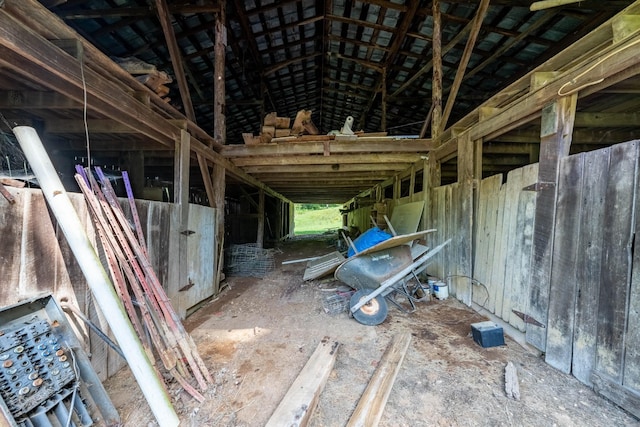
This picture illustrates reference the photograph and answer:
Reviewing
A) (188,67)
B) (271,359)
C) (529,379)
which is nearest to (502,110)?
(529,379)

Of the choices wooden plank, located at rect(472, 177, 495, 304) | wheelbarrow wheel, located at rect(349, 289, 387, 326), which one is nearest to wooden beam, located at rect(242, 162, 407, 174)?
wooden plank, located at rect(472, 177, 495, 304)

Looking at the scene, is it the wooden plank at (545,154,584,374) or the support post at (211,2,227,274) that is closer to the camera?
the wooden plank at (545,154,584,374)

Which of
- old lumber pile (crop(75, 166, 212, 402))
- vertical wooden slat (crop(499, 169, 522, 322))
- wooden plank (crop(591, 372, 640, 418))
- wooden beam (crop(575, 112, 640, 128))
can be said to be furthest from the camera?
wooden beam (crop(575, 112, 640, 128))

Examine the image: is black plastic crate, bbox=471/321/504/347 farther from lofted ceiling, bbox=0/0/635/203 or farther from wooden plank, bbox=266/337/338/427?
lofted ceiling, bbox=0/0/635/203

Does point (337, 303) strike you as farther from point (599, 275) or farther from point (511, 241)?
point (599, 275)

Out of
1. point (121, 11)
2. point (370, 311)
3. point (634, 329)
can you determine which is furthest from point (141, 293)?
point (121, 11)

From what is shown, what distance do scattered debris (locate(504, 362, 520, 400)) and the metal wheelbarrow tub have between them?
1.35 metres

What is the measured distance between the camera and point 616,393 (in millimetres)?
1841

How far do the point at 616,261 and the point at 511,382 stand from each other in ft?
3.85

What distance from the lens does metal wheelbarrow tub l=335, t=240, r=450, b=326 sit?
337 centimetres

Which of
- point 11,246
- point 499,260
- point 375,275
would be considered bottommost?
point 375,275

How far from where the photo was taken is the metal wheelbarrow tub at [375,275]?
3.37 metres

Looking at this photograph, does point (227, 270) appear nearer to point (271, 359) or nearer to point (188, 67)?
point (271, 359)

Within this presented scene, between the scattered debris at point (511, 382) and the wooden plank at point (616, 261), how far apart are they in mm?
547
